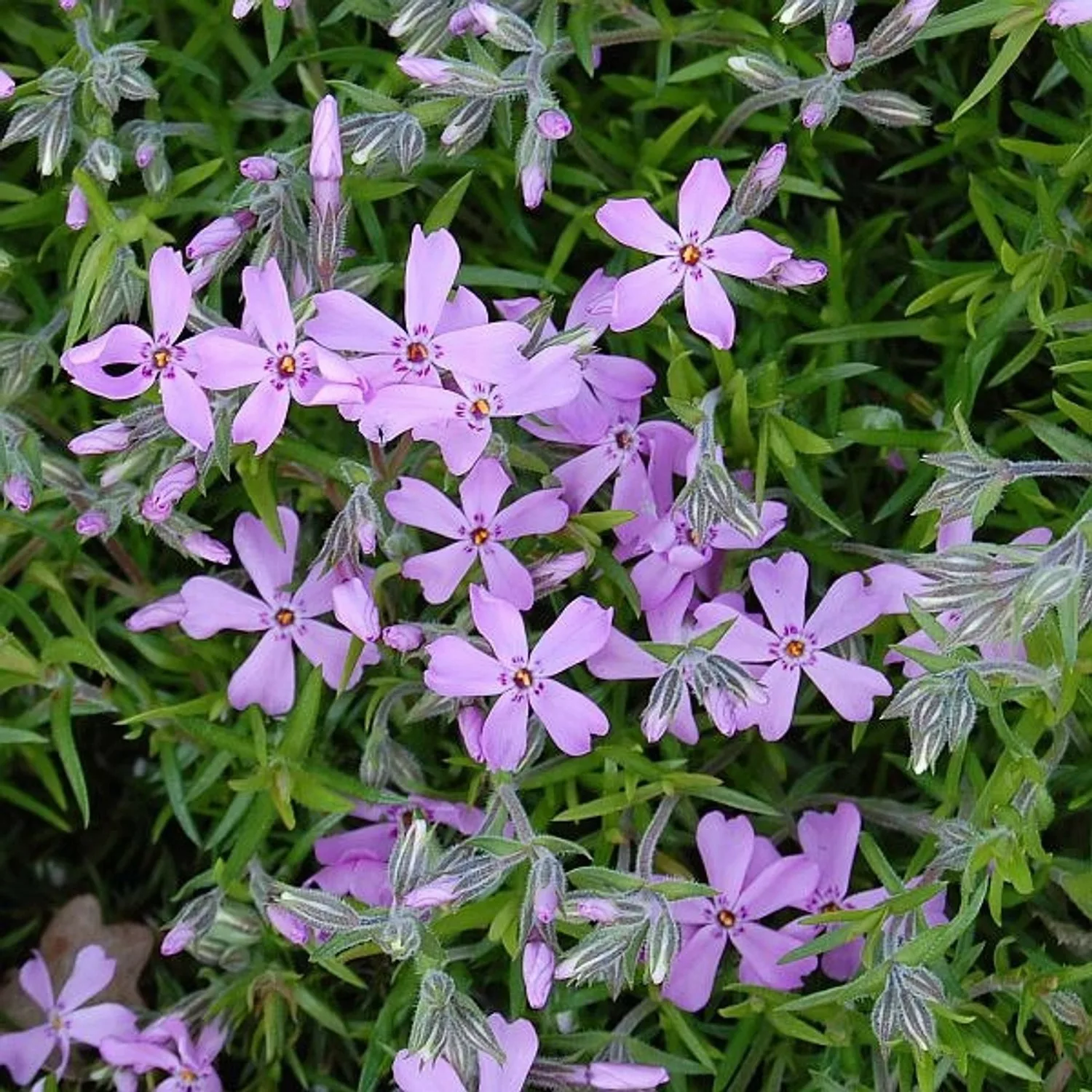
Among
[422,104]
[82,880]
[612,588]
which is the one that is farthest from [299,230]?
[82,880]

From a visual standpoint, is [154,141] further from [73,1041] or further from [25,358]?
[73,1041]

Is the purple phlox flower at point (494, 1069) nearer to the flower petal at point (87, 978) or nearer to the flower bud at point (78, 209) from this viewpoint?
the flower petal at point (87, 978)

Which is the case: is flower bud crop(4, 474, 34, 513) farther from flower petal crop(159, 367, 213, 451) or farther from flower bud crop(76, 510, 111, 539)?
flower petal crop(159, 367, 213, 451)

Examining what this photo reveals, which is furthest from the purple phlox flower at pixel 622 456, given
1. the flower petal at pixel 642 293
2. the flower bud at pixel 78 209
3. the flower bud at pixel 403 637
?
the flower bud at pixel 78 209

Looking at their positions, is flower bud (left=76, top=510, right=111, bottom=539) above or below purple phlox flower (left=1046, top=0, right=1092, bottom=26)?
below

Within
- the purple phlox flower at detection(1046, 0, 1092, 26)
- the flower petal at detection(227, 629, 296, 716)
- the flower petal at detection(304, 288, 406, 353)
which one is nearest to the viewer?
the purple phlox flower at detection(1046, 0, 1092, 26)

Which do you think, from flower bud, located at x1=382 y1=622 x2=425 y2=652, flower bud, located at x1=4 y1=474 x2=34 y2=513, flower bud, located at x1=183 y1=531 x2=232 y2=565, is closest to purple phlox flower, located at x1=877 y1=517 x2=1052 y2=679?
flower bud, located at x1=382 y1=622 x2=425 y2=652

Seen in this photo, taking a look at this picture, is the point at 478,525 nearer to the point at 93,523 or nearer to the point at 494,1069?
the point at 93,523
